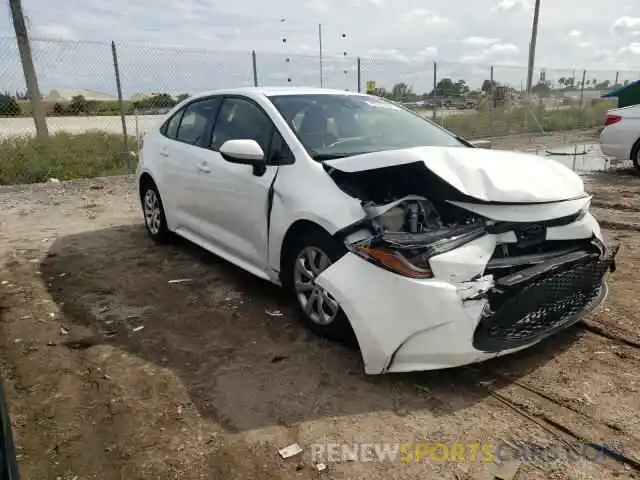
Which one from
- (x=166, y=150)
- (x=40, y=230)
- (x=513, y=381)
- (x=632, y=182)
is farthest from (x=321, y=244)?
(x=632, y=182)

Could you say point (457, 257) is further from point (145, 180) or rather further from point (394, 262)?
point (145, 180)

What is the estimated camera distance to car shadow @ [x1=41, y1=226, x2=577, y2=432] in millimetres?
2936

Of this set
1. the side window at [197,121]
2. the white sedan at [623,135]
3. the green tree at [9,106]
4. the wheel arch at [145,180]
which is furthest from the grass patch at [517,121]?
the side window at [197,121]

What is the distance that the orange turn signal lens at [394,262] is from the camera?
2.82 metres

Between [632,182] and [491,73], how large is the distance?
10.6 meters

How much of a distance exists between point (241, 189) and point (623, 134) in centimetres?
825

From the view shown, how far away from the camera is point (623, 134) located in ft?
31.7

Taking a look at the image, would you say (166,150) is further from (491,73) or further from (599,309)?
(491,73)

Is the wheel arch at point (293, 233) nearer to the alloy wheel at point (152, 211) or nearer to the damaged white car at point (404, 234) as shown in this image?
the damaged white car at point (404, 234)

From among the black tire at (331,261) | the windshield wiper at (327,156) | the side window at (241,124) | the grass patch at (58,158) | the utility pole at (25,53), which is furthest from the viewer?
the utility pole at (25,53)

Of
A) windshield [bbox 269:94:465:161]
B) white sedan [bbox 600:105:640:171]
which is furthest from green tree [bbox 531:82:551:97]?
windshield [bbox 269:94:465:161]

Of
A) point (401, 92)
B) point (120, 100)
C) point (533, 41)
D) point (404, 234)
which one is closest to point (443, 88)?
point (401, 92)

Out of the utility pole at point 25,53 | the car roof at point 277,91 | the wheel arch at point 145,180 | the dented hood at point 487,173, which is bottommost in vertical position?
the wheel arch at point 145,180

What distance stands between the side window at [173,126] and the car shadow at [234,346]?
1.24 m
